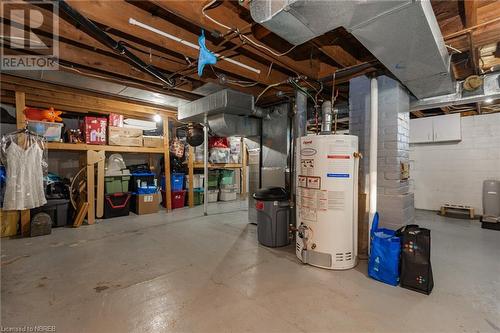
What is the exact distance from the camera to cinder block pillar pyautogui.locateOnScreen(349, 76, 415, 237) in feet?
8.68

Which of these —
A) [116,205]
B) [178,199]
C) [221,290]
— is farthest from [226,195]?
[221,290]

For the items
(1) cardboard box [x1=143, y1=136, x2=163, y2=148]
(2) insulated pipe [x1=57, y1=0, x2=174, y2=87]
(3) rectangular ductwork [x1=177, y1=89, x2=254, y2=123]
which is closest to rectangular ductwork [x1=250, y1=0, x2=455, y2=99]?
(2) insulated pipe [x1=57, y1=0, x2=174, y2=87]

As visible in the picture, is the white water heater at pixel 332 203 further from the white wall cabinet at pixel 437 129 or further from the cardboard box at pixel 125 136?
the white wall cabinet at pixel 437 129

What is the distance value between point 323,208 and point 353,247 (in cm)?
56

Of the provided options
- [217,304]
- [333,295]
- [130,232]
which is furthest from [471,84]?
[130,232]

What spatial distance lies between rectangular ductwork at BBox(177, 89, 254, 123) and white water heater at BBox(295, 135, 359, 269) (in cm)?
153

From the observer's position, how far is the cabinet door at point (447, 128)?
17.4 ft

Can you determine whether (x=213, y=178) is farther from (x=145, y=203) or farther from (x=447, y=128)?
(x=447, y=128)

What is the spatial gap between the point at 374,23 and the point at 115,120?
5.09m

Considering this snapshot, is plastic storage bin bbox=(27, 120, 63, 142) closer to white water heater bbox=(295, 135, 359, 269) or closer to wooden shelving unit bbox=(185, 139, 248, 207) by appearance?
wooden shelving unit bbox=(185, 139, 248, 207)

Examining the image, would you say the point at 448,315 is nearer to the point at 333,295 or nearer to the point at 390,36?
the point at 333,295

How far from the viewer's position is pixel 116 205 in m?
5.06

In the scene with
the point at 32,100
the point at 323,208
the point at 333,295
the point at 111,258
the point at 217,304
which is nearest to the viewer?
the point at 217,304

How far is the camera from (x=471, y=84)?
113 inches
